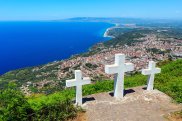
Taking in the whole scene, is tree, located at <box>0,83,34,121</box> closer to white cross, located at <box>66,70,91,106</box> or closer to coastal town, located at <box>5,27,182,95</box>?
white cross, located at <box>66,70,91,106</box>

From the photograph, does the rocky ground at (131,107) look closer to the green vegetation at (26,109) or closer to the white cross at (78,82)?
the white cross at (78,82)

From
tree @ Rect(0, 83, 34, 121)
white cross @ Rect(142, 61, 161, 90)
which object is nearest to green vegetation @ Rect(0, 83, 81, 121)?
tree @ Rect(0, 83, 34, 121)

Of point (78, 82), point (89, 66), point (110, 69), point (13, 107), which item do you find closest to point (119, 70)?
point (110, 69)

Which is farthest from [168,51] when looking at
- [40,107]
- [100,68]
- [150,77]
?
[40,107]

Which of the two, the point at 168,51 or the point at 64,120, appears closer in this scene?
the point at 64,120

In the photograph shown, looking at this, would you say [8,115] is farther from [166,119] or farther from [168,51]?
[168,51]

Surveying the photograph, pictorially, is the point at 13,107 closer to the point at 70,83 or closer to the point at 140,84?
the point at 70,83
